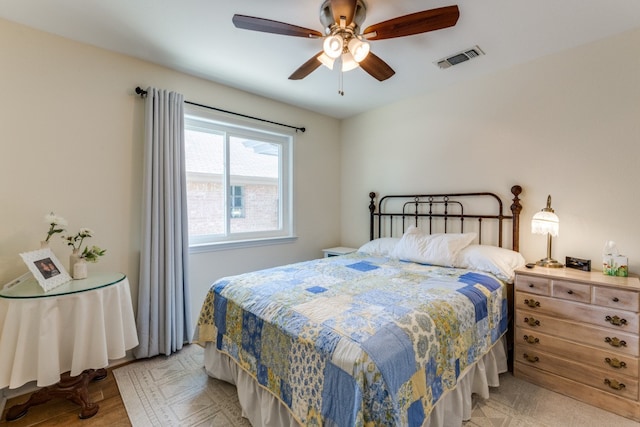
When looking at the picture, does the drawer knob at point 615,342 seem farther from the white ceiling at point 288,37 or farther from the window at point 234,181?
the window at point 234,181

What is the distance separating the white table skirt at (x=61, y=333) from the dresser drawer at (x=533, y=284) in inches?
113

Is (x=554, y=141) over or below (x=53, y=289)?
over

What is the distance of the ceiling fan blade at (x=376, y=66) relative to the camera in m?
1.88

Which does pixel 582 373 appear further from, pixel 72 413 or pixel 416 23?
pixel 72 413

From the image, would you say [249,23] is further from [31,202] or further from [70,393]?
[70,393]

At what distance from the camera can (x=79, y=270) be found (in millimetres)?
1933

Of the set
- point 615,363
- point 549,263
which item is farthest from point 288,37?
point 615,363

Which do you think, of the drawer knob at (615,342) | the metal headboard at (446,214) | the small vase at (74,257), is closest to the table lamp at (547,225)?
the metal headboard at (446,214)

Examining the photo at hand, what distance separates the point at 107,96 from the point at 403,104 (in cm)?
297

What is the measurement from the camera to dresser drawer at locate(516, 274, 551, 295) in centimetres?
199

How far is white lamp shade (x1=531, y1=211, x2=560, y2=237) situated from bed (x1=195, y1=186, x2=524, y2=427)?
283 mm

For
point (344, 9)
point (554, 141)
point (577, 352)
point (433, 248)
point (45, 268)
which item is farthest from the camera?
point (433, 248)

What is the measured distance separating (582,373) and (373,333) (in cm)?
169

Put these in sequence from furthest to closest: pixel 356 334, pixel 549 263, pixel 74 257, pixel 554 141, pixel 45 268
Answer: pixel 554 141 < pixel 549 263 < pixel 74 257 < pixel 45 268 < pixel 356 334
